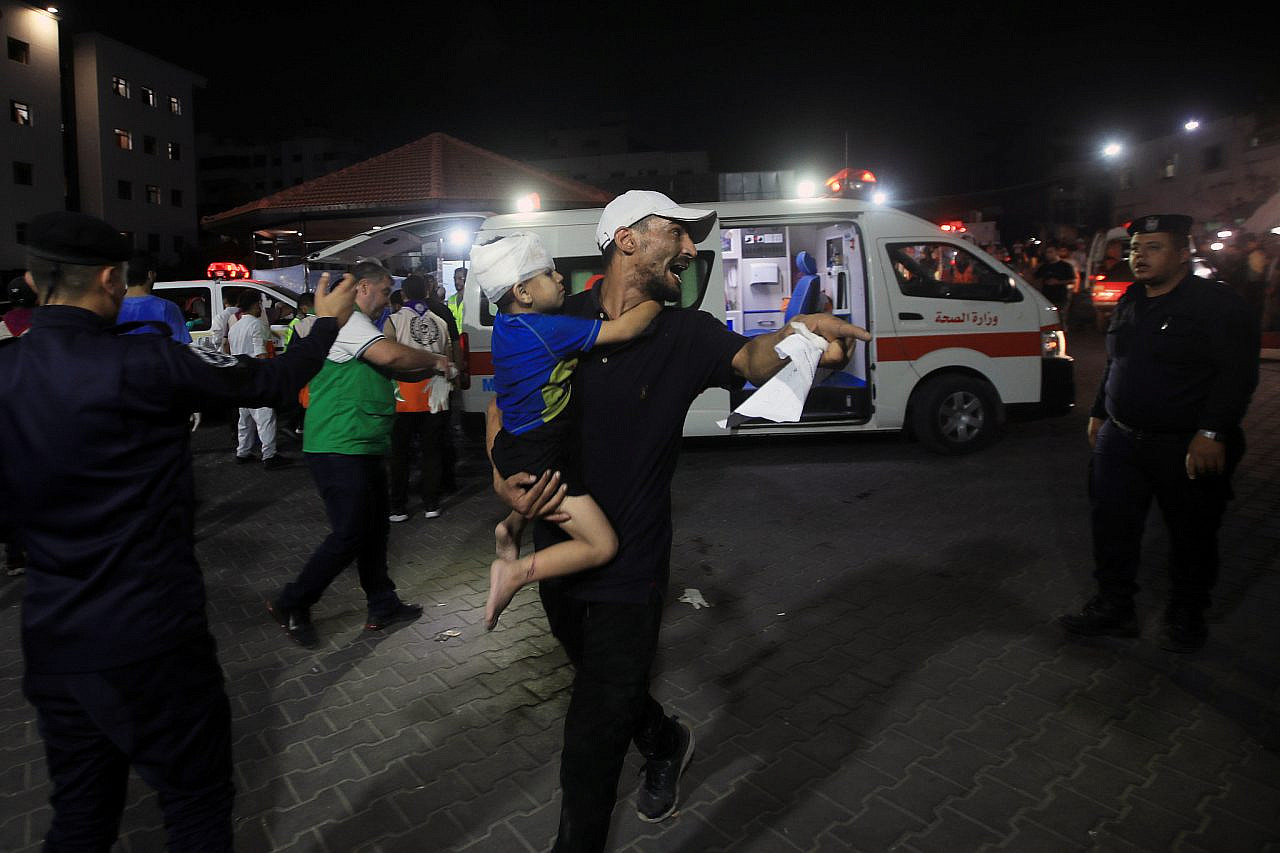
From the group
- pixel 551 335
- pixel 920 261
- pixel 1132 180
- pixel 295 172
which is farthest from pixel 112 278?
pixel 295 172

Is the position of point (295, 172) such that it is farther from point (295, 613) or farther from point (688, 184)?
point (295, 613)

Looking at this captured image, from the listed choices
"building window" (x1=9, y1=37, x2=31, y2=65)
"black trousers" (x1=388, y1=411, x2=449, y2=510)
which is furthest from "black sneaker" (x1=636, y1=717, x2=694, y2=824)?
Result: "building window" (x1=9, y1=37, x2=31, y2=65)

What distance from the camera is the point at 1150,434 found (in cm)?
389

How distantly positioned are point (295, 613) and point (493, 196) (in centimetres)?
917

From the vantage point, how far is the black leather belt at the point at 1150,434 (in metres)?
3.81

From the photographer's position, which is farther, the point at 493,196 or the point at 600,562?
the point at 493,196

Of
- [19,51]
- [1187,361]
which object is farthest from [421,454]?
[19,51]

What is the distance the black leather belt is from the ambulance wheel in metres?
4.29

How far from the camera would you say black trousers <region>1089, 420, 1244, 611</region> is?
12.5ft

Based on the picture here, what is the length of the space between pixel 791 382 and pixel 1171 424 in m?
2.59

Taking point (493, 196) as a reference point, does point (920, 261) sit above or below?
below

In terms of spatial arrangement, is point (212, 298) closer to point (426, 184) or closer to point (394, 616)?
point (426, 184)

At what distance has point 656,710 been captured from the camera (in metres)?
2.79

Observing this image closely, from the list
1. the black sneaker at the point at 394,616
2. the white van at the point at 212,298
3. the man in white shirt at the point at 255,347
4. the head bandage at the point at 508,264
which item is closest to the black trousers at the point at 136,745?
the head bandage at the point at 508,264
